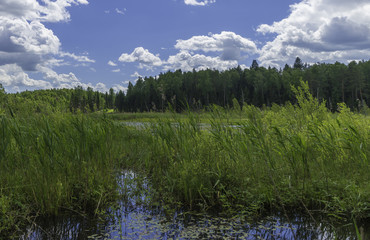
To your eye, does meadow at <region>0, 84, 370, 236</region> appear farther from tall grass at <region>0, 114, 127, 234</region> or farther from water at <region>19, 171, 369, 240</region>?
water at <region>19, 171, 369, 240</region>

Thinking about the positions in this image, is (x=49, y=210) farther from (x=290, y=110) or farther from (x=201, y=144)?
(x=290, y=110)

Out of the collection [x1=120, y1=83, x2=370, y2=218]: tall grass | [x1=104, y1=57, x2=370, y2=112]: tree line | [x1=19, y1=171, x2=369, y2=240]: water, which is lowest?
[x1=19, y1=171, x2=369, y2=240]: water

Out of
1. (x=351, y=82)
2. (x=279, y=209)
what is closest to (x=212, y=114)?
(x=279, y=209)

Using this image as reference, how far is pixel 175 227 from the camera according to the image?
364 centimetres

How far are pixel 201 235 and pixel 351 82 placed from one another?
216ft

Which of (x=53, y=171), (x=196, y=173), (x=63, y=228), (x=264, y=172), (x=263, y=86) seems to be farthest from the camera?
(x=263, y=86)

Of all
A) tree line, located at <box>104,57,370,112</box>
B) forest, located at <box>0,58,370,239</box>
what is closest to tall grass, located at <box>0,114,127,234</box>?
forest, located at <box>0,58,370,239</box>

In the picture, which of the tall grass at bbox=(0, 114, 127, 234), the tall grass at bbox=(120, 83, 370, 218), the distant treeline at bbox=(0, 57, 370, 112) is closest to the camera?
the tall grass at bbox=(0, 114, 127, 234)

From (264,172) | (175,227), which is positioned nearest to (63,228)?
(175,227)

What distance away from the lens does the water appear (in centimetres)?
340

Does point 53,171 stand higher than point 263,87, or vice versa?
point 263,87

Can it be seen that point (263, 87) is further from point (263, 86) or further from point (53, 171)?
point (53, 171)

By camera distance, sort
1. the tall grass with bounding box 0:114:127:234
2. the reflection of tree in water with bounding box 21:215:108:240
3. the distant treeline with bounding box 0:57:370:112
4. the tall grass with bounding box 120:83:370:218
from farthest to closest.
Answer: the distant treeline with bounding box 0:57:370:112, the tall grass with bounding box 120:83:370:218, the tall grass with bounding box 0:114:127:234, the reflection of tree in water with bounding box 21:215:108:240

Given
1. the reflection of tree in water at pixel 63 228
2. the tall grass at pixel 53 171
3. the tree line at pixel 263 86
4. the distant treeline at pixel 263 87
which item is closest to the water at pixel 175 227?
the reflection of tree in water at pixel 63 228
